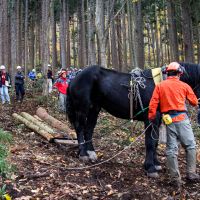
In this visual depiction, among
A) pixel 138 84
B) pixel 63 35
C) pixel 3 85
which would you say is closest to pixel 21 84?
pixel 3 85

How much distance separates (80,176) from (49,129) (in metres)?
3.92

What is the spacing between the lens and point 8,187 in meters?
5.84

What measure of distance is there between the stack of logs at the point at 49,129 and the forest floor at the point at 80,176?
20 centimetres

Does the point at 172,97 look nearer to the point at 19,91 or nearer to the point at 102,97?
the point at 102,97

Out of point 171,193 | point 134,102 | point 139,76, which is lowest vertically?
point 171,193

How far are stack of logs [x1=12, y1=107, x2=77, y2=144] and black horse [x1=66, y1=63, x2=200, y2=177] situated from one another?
88cm

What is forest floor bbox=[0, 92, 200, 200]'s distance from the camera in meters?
5.96

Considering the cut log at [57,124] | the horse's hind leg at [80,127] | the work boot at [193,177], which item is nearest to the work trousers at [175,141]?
the work boot at [193,177]

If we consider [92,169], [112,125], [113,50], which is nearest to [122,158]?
[92,169]

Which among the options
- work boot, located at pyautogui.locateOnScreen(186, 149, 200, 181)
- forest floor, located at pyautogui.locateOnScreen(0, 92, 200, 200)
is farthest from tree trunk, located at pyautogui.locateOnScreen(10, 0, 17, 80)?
work boot, located at pyautogui.locateOnScreen(186, 149, 200, 181)

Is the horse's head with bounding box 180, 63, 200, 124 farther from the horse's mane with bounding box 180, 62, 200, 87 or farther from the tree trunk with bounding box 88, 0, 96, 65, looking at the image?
the tree trunk with bounding box 88, 0, 96, 65

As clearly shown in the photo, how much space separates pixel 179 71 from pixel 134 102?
1469 millimetres

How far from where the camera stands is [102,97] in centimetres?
833

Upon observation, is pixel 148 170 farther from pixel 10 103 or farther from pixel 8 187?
pixel 10 103
